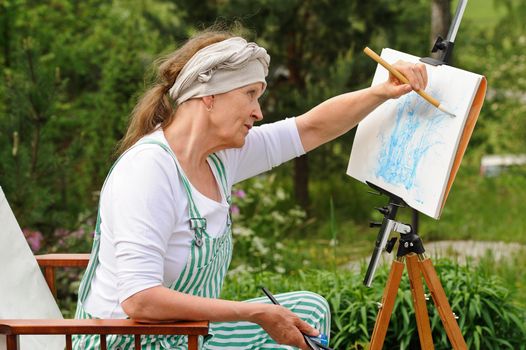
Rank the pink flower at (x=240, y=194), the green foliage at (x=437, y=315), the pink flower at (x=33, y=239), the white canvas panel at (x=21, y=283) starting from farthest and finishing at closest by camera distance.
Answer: the pink flower at (x=240, y=194) → the pink flower at (x=33, y=239) → the green foliage at (x=437, y=315) → the white canvas panel at (x=21, y=283)

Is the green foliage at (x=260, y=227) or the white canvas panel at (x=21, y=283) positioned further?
the green foliage at (x=260, y=227)

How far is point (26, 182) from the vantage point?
375 centimetres

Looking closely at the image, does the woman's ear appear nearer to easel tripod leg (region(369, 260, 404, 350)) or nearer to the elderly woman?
the elderly woman

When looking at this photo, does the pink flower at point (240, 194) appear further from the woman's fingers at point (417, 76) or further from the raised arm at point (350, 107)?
the woman's fingers at point (417, 76)

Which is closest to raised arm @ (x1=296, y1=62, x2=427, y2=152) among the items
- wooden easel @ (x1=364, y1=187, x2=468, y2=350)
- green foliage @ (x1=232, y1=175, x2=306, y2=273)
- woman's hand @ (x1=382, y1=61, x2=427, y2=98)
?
woman's hand @ (x1=382, y1=61, x2=427, y2=98)

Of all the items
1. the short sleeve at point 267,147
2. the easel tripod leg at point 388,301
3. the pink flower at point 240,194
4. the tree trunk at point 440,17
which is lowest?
the easel tripod leg at point 388,301

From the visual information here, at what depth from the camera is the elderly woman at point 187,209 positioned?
6.82ft

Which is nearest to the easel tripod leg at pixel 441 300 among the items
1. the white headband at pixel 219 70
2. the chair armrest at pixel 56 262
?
the white headband at pixel 219 70

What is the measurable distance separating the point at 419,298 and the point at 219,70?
80cm

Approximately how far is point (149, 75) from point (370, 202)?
10.5 ft

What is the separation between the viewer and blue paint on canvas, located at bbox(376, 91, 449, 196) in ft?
8.02

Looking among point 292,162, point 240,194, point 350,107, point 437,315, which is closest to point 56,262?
point 350,107

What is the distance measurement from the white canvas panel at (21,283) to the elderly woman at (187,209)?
0.21m

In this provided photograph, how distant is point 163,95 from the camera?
235 cm
